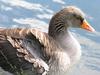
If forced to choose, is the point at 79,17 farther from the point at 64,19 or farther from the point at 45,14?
the point at 45,14

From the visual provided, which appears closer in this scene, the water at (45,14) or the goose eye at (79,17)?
the goose eye at (79,17)

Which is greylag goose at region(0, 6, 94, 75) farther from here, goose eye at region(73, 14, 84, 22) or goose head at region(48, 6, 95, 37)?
goose eye at region(73, 14, 84, 22)

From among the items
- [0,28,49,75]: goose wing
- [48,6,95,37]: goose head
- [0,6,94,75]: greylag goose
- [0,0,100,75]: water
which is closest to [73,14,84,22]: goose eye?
[48,6,95,37]: goose head

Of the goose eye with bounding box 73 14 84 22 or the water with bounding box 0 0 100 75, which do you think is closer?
the goose eye with bounding box 73 14 84 22

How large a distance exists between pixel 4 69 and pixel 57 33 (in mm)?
1380

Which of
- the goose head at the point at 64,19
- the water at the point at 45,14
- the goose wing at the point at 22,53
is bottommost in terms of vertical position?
the water at the point at 45,14

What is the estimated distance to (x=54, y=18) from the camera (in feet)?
36.9

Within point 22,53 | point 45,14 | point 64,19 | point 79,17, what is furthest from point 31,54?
point 45,14

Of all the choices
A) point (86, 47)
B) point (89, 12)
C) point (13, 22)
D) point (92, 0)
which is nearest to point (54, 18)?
point (86, 47)

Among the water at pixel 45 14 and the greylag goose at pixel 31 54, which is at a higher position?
the greylag goose at pixel 31 54

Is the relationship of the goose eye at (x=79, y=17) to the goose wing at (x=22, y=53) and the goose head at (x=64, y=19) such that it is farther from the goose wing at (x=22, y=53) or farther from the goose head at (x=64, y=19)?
the goose wing at (x=22, y=53)

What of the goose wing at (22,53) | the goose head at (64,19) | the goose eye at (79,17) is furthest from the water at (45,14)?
the goose wing at (22,53)

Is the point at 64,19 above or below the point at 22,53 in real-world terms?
above

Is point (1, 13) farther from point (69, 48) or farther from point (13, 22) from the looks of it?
point (69, 48)
